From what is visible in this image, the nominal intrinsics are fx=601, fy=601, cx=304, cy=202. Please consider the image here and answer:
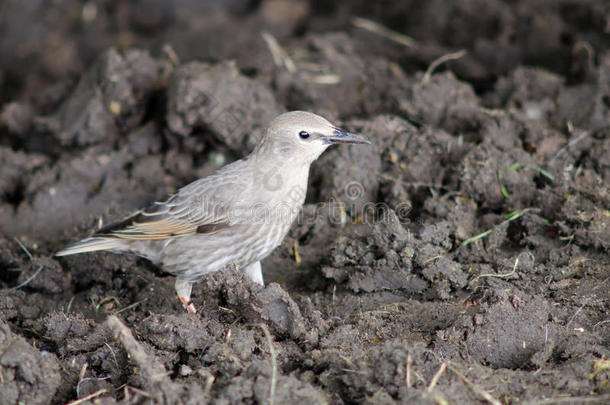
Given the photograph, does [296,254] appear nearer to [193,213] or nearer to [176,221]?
[193,213]

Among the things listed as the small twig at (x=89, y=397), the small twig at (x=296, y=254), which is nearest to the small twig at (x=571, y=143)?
the small twig at (x=296, y=254)

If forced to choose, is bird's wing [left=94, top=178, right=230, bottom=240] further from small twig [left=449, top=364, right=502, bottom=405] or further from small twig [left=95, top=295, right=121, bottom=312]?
small twig [left=449, top=364, right=502, bottom=405]

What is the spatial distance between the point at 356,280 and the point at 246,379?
146 centimetres

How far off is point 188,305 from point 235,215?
2.65 ft

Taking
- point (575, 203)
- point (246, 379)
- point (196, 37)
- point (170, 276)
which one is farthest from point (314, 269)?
point (196, 37)

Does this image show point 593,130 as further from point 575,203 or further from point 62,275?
point 62,275

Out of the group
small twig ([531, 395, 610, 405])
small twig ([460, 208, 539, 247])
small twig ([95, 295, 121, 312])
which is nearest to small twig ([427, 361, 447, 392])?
small twig ([531, 395, 610, 405])

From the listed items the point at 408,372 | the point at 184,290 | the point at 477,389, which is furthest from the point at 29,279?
the point at 477,389

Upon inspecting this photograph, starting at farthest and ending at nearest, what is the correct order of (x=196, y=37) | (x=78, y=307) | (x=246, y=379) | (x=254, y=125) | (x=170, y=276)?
(x=196, y=37) → (x=254, y=125) → (x=170, y=276) → (x=78, y=307) → (x=246, y=379)

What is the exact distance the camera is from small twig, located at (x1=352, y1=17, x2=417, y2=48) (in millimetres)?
7699

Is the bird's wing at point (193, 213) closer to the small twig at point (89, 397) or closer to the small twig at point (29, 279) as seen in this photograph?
the small twig at point (29, 279)

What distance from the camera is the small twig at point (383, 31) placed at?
770 centimetres

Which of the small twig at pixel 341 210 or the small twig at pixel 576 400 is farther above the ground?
the small twig at pixel 576 400

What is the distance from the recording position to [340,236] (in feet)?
17.0
